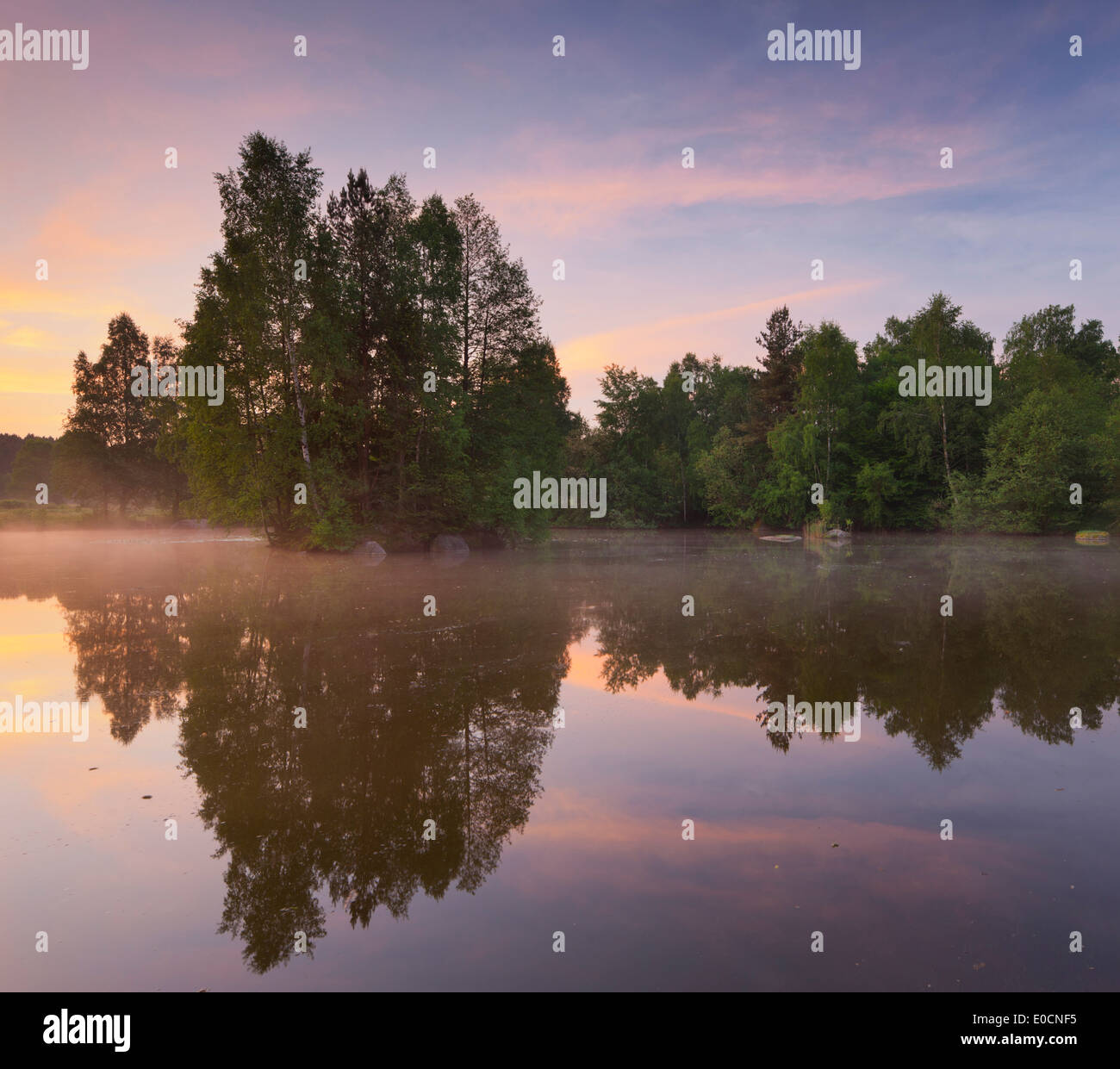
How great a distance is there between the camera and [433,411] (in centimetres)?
3425

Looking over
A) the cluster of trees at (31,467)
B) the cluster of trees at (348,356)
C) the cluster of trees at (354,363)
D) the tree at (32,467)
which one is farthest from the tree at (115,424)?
the tree at (32,467)

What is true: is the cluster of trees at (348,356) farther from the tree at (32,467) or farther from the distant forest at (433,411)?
the tree at (32,467)

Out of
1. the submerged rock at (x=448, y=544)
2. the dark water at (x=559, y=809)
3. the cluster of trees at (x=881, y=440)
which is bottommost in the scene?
the dark water at (x=559, y=809)

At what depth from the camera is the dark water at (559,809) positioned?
4.18 metres

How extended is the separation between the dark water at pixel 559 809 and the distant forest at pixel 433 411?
20.3 meters

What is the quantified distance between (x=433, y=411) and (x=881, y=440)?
42.3m

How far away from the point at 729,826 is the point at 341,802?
135 inches

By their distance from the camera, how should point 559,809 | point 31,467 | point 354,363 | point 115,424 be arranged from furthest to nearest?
point 31,467 < point 115,424 < point 354,363 < point 559,809

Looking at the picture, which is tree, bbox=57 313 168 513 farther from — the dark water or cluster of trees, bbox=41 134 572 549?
the dark water

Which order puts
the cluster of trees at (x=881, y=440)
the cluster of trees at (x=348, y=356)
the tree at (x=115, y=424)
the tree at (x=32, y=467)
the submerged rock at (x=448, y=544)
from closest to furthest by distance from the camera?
the cluster of trees at (x=348, y=356) < the submerged rock at (x=448, y=544) < the cluster of trees at (x=881, y=440) < the tree at (x=115, y=424) < the tree at (x=32, y=467)

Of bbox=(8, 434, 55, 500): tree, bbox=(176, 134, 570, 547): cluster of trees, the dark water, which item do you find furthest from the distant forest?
bbox=(8, 434, 55, 500): tree

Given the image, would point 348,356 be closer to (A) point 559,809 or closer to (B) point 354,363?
(B) point 354,363

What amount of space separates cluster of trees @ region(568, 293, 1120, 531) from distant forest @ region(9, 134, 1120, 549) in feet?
0.69

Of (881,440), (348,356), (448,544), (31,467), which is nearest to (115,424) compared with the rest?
(348,356)
